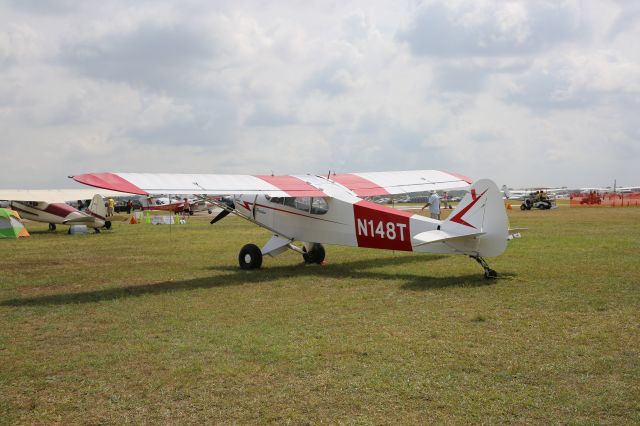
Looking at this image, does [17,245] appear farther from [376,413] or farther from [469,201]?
[376,413]

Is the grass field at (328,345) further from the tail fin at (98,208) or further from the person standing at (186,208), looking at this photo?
the person standing at (186,208)

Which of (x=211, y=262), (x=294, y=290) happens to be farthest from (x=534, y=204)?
(x=294, y=290)

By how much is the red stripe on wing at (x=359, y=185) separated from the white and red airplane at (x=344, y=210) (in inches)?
1.0

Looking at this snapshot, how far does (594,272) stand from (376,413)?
315 inches

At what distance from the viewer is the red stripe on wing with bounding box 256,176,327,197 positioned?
41.3 feet

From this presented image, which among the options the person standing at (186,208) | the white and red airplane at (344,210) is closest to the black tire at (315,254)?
the white and red airplane at (344,210)

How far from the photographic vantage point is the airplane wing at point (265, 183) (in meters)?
10.3

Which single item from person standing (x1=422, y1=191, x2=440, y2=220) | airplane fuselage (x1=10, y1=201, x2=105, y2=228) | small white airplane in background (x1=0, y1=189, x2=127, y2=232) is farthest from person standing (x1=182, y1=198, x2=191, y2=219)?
person standing (x1=422, y1=191, x2=440, y2=220)

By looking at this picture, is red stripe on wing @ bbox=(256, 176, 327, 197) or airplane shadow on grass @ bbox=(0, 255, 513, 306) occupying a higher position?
red stripe on wing @ bbox=(256, 176, 327, 197)

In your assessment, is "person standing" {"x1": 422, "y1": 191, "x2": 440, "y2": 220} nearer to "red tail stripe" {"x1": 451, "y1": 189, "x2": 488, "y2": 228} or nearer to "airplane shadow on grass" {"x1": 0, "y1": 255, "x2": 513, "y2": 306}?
"airplane shadow on grass" {"x1": 0, "y1": 255, "x2": 513, "y2": 306}

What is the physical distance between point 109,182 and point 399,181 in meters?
7.78

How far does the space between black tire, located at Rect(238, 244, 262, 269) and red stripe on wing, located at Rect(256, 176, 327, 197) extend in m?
1.56

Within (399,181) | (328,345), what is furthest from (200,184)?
(328,345)

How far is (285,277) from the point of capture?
38.7 ft
